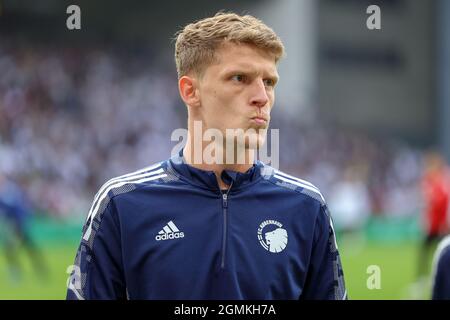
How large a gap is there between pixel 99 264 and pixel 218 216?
50 cm

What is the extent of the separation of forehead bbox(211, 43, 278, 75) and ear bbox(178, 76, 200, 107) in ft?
0.56

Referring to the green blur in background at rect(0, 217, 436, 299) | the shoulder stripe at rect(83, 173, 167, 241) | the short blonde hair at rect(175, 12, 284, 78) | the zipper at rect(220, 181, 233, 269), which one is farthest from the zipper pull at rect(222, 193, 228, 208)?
the green blur in background at rect(0, 217, 436, 299)

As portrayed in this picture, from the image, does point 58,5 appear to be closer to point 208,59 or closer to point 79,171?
point 79,171

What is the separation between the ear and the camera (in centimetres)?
359

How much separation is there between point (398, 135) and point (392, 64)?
3356 millimetres

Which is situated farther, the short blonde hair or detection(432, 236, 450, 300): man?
detection(432, 236, 450, 300): man

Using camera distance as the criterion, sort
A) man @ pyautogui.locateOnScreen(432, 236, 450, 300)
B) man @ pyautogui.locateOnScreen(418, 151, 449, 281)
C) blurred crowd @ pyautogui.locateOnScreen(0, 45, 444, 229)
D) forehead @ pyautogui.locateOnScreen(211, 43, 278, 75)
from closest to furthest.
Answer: forehead @ pyautogui.locateOnScreen(211, 43, 278, 75) < man @ pyautogui.locateOnScreen(432, 236, 450, 300) < man @ pyautogui.locateOnScreen(418, 151, 449, 281) < blurred crowd @ pyautogui.locateOnScreen(0, 45, 444, 229)

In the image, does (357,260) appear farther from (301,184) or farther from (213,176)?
(213,176)

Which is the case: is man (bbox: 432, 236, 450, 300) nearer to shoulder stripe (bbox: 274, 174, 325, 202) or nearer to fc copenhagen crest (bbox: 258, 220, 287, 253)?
shoulder stripe (bbox: 274, 174, 325, 202)

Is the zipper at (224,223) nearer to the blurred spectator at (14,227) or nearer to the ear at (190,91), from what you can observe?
the ear at (190,91)

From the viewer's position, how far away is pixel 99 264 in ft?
11.1

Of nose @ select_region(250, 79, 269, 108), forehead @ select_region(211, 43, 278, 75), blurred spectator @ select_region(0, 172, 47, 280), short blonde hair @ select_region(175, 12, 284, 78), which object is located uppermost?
short blonde hair @ select_region(175, 12, 284, 78)

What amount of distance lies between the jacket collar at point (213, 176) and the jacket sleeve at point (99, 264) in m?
0.35

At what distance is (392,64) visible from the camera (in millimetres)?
40562
